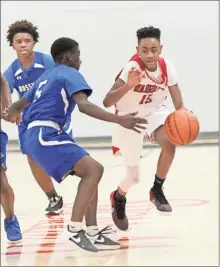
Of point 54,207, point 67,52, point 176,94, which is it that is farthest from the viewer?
point 54,207

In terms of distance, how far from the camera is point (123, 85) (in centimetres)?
456

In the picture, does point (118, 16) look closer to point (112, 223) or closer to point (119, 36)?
point (119, 36)

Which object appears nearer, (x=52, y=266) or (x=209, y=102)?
(x=52, y=266)

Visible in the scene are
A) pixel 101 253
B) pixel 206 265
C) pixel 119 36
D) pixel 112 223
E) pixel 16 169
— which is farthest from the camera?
pixel 119 36

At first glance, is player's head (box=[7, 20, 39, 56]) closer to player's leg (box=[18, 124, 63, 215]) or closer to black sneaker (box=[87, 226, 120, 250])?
player's leg (box=[18, 124, 63, 215])

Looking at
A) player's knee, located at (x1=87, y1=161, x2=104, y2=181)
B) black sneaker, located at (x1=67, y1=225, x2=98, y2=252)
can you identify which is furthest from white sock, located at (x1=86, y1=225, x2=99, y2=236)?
player's knee, located at (x1=87, y1=161, x2=104, y2=181)

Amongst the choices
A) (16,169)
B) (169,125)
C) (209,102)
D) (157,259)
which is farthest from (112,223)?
(209,102)

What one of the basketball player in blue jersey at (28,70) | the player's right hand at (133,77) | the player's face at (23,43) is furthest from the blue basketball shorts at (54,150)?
the player's face at (23,43)

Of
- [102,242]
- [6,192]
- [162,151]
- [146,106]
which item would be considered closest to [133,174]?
[162,151]

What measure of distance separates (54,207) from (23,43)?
4.74 feet

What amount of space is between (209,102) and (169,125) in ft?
22.2

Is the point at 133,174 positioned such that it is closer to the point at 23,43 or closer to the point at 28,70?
the point at 28,70

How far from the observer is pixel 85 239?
13.6ft

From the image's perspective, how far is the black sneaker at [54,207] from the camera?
5895 millimetres
